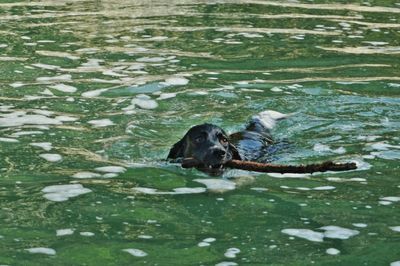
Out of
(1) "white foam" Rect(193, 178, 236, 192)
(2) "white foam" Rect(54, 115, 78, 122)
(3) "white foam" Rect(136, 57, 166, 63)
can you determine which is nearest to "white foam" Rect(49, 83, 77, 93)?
(2) "white foam" Rect(54, 115, 78, 122)

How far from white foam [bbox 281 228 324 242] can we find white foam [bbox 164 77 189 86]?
20.2 ft

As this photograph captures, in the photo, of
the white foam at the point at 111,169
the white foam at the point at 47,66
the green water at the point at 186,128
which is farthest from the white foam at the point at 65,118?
the white foam at the point at 47,66

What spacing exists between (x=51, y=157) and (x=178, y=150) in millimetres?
1280

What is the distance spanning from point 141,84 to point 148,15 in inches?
278

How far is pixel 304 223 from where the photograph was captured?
7.62 m

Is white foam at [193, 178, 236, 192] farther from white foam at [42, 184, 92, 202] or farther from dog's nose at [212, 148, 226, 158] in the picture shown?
white foam at [42, 184, 92, 202]

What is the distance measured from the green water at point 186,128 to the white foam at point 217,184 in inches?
1.5

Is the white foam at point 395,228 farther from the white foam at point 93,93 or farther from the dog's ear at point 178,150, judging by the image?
the white foam at point 93,93

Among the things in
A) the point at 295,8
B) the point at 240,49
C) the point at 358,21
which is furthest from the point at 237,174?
the point at 295,8

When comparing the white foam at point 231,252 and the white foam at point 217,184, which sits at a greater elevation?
the white foam at point 231,252

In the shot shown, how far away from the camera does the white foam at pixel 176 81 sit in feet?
44.0

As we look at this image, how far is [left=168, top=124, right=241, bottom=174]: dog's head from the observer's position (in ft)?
29.1

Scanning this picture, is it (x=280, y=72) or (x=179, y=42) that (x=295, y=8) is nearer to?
(x=179, y=42)

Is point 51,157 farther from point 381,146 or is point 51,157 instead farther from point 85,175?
point 381,146
